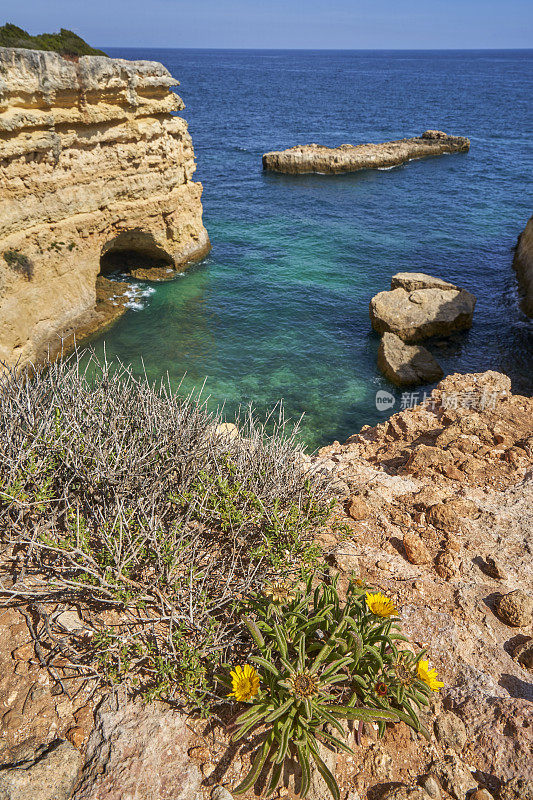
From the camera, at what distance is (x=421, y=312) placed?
1584cm

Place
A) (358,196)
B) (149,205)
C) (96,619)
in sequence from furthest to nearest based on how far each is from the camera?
(358,196) < (149,205) < (96,619)

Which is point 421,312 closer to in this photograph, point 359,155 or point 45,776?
point 45,776

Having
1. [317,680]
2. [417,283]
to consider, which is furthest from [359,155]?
[317,680]

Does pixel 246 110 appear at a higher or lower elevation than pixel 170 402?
higher

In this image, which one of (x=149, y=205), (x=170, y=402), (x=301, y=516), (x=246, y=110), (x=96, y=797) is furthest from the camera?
(x=246, y=110)

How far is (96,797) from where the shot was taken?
9.26ft

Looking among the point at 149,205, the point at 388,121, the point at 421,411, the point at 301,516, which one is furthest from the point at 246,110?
the point at 301,516

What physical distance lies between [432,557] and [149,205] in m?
15.4

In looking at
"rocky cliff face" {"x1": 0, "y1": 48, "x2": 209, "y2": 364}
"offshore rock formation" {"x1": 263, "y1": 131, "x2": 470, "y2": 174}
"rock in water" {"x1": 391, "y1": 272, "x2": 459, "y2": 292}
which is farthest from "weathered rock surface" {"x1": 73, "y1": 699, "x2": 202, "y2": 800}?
"offshore rock formation" {"x1": 263, "y1": 131, "x2": 470, "y2": 174}

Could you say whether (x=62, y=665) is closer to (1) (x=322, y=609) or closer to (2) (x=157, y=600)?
(2) (x=157, y=600)

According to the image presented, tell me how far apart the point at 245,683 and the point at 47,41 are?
17101 millimetres

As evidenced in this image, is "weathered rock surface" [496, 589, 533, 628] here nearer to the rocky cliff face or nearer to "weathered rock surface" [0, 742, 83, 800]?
"weathered rock surface" [0, 742, 83, 800]

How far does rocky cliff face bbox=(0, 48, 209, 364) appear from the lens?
11672 mm

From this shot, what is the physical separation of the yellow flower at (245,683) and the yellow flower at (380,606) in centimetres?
96
